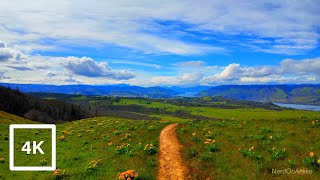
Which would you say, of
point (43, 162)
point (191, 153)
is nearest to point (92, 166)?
point (43, 162)

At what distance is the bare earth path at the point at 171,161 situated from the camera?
2019 cm

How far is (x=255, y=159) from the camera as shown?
19.9 meters

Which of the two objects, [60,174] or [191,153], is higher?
[191,153]

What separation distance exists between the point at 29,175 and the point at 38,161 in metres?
3.81

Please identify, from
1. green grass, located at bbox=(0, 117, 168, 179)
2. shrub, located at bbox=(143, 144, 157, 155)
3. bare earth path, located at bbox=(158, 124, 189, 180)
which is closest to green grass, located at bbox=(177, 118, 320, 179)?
bare earth path, located at bbox=(158, 124, 189, 180)

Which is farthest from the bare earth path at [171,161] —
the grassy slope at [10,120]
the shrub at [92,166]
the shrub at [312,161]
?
the grassy slope at [10,120]

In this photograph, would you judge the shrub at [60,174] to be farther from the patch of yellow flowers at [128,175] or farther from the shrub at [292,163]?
the shrub at [292,163]

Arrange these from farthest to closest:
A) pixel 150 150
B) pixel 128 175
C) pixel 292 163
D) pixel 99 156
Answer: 1. pixel 99 156
2. pixel 150 150
3. pixel 128 175
4. pixel 292 163

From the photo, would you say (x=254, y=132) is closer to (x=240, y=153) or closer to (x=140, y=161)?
(x=240, y=153)

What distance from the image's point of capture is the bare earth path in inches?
795

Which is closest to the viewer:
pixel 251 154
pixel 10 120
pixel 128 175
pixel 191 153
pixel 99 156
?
pixel 128 175

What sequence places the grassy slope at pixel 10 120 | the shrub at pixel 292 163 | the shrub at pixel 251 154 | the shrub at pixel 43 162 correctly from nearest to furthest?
the shrub at pixel 292 163 → the shrub at pixel 251 154 → the shrub at pixel 43 162 → the grassy slope at pixel 10 120

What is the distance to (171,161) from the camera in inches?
918

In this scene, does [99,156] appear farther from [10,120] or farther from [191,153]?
[10,120]
